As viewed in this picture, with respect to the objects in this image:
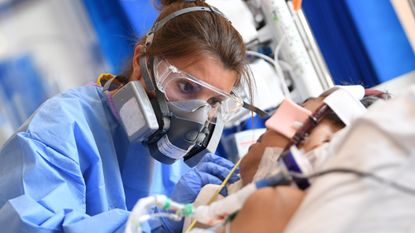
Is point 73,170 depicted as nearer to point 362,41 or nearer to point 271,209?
point 271,209

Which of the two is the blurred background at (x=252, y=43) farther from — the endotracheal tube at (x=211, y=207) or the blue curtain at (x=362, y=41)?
the endotracheal tube at (x=211, y=207)

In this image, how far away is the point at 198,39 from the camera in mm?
1193

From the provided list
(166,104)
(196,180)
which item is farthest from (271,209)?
(166,104)

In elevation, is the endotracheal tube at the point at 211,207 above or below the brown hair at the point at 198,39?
below

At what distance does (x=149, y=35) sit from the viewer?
128 centimetres

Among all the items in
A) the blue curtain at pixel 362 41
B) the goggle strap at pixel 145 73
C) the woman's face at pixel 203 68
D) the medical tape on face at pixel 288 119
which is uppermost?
the goggle strap at pixel 145 73

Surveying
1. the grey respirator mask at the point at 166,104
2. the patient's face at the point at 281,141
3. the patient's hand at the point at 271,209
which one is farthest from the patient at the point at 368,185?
the grey respirator mask at the point at 166,104

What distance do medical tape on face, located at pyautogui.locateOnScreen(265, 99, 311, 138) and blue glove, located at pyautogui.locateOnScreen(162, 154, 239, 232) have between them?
1.02 feet

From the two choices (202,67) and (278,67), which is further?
(278,67)

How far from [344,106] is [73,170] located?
72 cm

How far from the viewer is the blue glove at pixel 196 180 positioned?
1.03 metres

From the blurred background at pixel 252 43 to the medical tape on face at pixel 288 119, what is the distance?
94 centimetres

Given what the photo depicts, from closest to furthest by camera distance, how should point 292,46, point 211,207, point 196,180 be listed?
1. point 211,207
2. point 196,180
3. point 292,46

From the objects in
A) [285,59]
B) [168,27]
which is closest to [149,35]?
[168,27]
